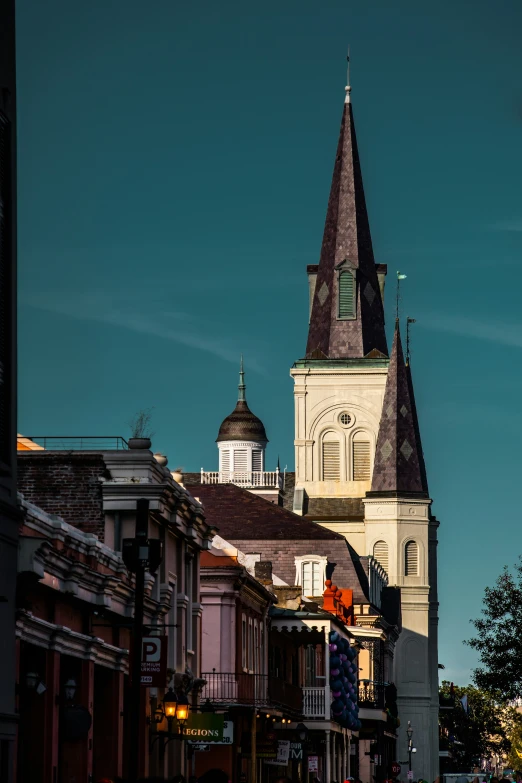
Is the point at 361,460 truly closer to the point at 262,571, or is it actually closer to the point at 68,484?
the point at 262,571

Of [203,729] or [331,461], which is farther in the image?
[331,461]

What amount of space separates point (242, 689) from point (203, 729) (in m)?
10.00

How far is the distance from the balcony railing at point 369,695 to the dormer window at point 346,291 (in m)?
35.7

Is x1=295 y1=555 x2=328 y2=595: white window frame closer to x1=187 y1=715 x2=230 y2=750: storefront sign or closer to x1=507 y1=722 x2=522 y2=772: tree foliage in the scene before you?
x1=187 y1=715 x2=230 y2=750: storefront sign

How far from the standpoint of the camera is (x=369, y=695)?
8394cm

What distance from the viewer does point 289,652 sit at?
206 ft

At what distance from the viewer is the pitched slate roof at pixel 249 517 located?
7962cm

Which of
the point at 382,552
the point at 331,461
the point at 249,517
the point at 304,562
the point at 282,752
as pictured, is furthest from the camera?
the point at 331,461

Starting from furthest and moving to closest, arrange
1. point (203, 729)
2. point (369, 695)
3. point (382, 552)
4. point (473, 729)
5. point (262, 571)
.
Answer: point (473, 729), point (382, 552), point (369, 695), point (262, 571), point (203, 729)

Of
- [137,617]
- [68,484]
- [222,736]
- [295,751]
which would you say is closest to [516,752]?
[295,751]

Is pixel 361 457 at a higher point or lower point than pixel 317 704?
higher

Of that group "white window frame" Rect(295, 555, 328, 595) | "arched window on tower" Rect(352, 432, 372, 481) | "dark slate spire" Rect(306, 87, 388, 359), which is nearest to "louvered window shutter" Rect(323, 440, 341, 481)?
"arched window on tower" Rect(352, 432, 372, 481)

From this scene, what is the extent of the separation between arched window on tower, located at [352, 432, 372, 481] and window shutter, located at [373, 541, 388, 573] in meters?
7.15

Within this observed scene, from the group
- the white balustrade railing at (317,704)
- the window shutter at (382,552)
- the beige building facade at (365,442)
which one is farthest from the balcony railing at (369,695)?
the beige building facade at (365,442)
